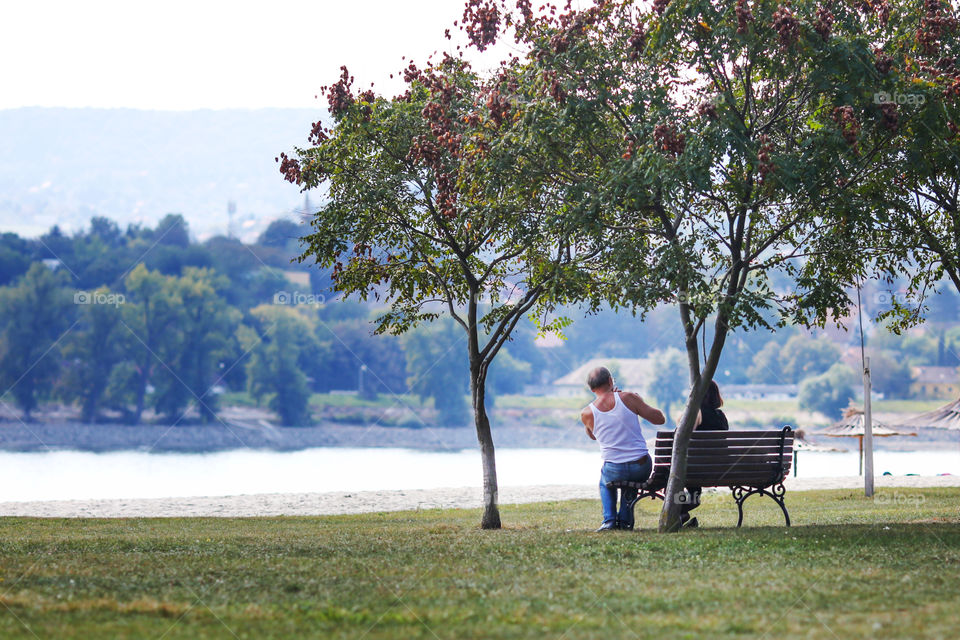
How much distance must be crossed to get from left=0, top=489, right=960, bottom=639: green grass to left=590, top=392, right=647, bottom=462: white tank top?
2.98 feet

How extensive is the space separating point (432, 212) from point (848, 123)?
16.0ft

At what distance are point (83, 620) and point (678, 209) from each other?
22.7 feet

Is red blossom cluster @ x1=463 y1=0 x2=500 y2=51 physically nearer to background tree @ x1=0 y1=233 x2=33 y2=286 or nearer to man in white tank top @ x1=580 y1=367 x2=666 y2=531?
man in white tank top @ x1=580 y1=367 x2=666 y2=531

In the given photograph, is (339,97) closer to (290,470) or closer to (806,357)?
(290,470)

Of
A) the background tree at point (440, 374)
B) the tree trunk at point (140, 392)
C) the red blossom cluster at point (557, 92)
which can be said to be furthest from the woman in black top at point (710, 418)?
the background tree at point (440, 374)

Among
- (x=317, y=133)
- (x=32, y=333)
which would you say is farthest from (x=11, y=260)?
(x=317, y=133)

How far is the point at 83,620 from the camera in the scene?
5.27 meters

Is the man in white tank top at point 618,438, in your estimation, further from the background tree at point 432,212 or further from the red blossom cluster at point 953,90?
the red blossom cluster at point 953,90

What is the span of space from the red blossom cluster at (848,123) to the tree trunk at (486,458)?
4804 mm

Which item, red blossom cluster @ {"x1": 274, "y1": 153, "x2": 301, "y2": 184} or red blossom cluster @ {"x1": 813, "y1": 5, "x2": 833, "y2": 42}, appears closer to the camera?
red blossom cluster @ {"x1": 813, "y1": 5, "x2": 833, "y2": 42}

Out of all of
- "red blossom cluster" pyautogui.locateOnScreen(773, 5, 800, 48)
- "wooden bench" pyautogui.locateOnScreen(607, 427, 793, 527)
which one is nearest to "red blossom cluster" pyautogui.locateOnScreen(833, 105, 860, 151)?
"red blossom cluster" pyautogui.locateOnScreen(773, 5, 800, 48)

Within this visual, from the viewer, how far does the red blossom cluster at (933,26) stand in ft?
31.3

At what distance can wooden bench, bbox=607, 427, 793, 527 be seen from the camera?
10.2 meters

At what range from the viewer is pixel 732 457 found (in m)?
10.3
